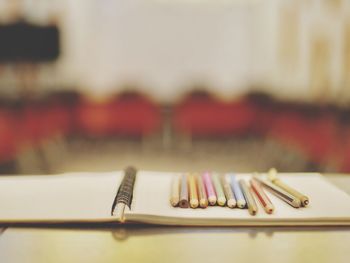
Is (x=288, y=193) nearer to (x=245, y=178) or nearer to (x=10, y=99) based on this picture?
(x=245, y=178)

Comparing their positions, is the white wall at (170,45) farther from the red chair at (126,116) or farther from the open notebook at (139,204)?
the open notebook at (139,204)

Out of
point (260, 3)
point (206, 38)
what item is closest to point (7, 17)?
point (206, 38)

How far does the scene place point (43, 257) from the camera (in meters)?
0.61

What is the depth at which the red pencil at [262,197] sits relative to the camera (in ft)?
2.43

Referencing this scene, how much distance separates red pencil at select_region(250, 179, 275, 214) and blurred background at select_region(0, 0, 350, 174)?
1647 mm

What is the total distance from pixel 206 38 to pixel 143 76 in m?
0.82

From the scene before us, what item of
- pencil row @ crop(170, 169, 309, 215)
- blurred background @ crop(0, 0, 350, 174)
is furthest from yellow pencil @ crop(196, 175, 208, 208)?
blurred background @ crop(0, 0, 350, 174)

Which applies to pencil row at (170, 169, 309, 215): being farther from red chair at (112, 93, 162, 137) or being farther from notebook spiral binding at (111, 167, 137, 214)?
red chair at (112, 93, 162, 137)

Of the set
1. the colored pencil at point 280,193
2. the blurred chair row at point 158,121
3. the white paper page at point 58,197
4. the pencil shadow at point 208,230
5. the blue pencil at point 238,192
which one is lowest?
the blurred chair row at point 158,121

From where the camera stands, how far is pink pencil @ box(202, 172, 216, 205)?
77cm

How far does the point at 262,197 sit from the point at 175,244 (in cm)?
20

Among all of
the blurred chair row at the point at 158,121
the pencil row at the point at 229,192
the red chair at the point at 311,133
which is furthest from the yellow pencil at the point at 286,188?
the blurred chair row at the point at 158,121

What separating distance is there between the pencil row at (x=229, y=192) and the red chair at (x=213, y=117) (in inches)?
111

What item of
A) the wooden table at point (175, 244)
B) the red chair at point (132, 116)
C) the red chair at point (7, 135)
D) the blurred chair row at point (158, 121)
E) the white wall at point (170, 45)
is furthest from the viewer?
the white wall at point (170, 45)
